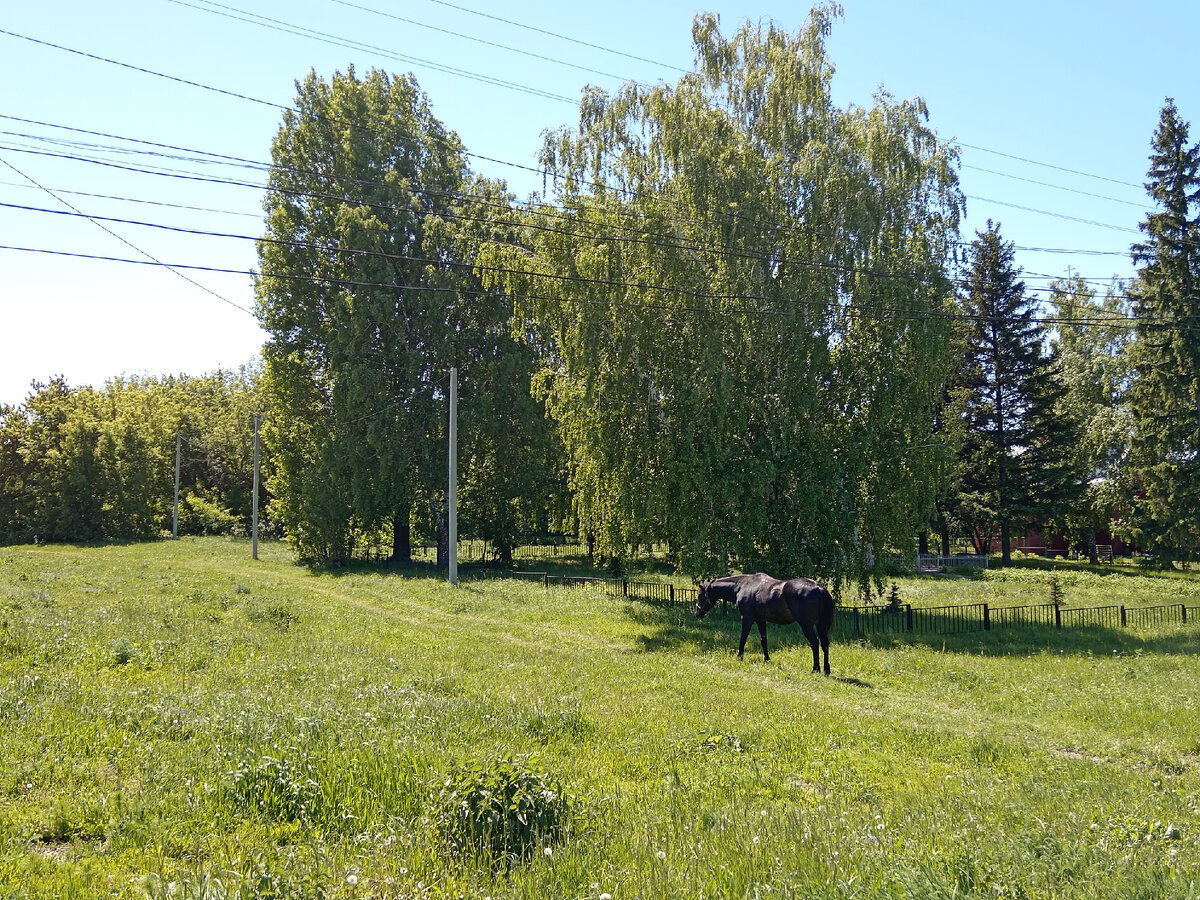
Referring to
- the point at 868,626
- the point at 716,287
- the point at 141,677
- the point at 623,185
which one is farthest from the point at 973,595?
the point at 141,677

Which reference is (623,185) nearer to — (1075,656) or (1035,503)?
(1075,656)

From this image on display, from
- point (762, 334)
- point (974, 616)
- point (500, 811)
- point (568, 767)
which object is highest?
point (762, 334)

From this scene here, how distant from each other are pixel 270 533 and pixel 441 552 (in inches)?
1424

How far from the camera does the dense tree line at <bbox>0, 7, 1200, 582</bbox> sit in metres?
26.2

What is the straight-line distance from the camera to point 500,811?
6.89m

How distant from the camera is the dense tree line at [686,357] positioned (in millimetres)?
26203

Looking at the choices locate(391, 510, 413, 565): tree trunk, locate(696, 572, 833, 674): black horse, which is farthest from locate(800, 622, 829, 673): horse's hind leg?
locate(391, 510, 413, 565): tree trunk

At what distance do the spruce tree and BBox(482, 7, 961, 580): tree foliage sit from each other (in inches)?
899

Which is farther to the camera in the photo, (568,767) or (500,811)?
(568,767)

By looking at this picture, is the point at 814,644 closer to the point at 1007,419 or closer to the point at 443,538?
the point at 443,538

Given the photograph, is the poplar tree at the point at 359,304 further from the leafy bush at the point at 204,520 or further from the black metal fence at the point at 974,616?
the leafy bush at the point at 204,520

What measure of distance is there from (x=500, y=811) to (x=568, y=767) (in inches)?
88.6

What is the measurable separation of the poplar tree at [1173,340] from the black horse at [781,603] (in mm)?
33782

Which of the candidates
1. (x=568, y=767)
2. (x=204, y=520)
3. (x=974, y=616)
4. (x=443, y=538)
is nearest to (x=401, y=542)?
(x=443, y=538)
